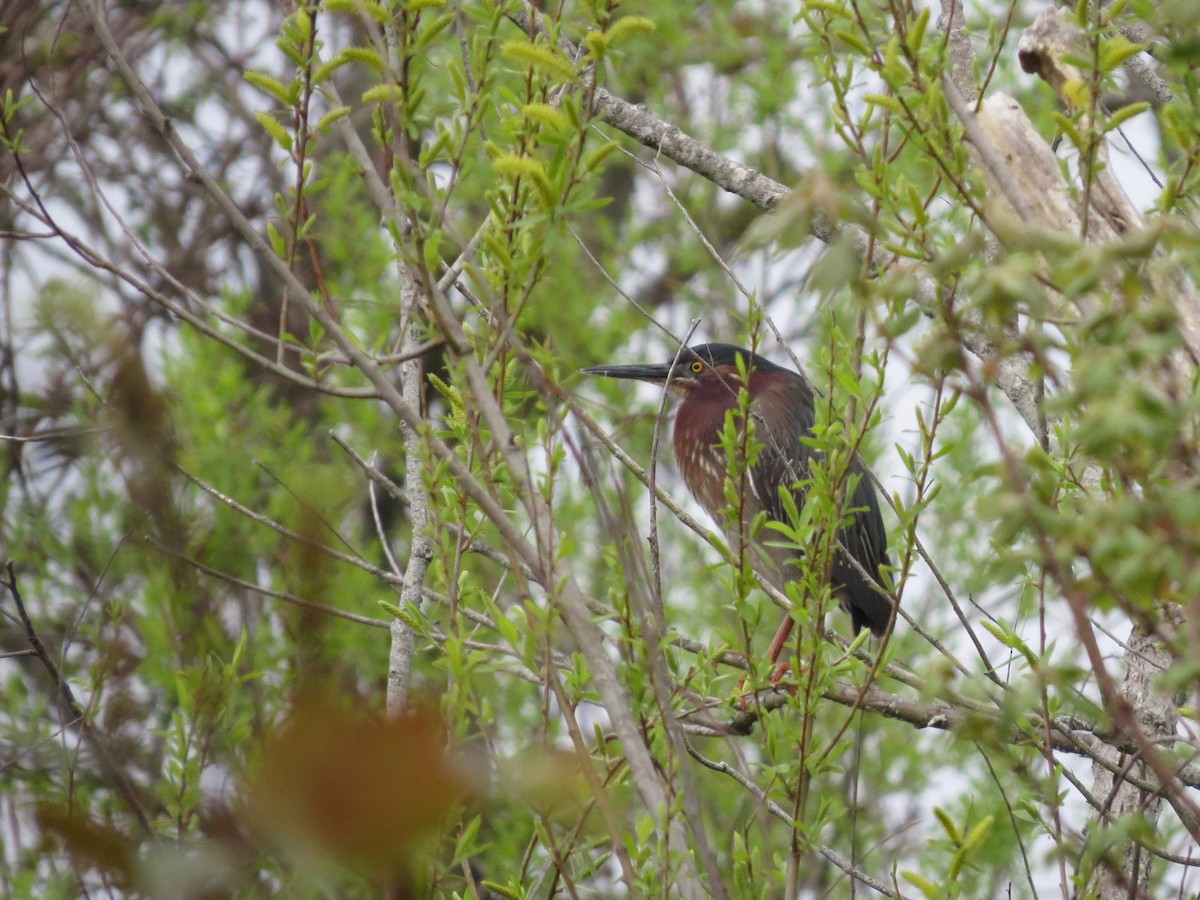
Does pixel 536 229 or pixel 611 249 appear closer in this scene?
pixel 536 229

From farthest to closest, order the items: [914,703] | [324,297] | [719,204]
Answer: [719,204] → [914,703] → [324,297]

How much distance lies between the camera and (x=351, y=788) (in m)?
1.06

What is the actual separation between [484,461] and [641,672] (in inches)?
17.6

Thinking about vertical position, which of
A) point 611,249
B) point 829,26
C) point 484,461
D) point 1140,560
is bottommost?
point 1140,560

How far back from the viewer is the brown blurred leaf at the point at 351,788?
41.6 inches

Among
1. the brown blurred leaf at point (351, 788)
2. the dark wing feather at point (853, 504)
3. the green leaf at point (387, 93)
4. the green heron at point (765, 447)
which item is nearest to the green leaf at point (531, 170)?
the green leaf at point (387, 93)

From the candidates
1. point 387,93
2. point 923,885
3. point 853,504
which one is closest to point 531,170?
point 387,93

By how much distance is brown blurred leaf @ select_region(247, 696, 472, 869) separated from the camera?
106 cm

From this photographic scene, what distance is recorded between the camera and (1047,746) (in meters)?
2.21

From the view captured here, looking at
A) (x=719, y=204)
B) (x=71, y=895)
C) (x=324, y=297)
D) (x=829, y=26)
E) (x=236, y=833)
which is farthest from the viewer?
(x=719, y=204)

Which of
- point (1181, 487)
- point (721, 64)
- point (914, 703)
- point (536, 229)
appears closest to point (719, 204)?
point (721, 64)

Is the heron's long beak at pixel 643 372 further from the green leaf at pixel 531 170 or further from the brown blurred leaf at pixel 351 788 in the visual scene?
the brown blurred leaf at pixel 351 788

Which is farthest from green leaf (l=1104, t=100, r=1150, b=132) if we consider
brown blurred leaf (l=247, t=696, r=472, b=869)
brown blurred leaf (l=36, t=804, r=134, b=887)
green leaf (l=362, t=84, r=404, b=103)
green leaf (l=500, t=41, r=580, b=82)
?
brown blurred leaf (l=36, t=804, r=134, b=887)

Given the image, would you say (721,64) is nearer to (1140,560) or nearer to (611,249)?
(611,249)
